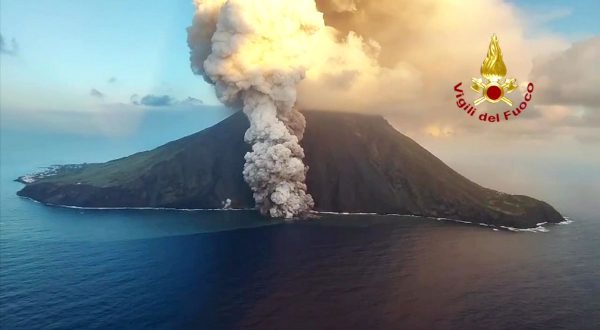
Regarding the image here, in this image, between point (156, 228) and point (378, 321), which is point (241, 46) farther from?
point (378, 321)

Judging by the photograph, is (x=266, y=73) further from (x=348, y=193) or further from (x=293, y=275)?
(x=293, y=275)

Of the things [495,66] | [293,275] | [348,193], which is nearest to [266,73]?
[348,193]

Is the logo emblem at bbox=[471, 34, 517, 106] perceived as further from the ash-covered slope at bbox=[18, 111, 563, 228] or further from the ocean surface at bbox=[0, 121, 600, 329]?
the ash-covered slope at bbox=[18, 111, 563, 228]

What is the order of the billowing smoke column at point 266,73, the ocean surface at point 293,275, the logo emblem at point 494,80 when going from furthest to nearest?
the billowing smoke column at point 266,73
the ocean surface at point 293,275
the logo emblem at point 494,80

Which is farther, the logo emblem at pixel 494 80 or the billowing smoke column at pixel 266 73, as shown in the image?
the billowing smoke column at pixel 266 73

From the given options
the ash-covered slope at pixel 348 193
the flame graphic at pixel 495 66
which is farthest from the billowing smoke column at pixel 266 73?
the flame graphic at pixel 495 66

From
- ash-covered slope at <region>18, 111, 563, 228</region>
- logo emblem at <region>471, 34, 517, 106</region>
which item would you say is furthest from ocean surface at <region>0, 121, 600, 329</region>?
logo emblem at <region>471, 34, 517, 106</region>

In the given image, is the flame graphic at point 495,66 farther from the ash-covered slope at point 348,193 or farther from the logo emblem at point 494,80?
the ash-covered slope at point 348,193

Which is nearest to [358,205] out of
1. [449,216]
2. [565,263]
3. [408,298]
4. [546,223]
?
[449,216]
